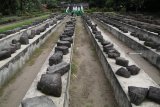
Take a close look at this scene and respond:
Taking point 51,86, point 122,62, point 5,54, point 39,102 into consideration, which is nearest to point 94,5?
point 5,54

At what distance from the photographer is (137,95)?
15.1 ft

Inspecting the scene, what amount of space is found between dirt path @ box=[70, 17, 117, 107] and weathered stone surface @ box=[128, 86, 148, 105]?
1.01 m

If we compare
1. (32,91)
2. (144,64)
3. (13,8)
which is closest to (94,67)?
(144,64)

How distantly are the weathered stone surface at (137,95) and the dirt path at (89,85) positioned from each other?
1.01m

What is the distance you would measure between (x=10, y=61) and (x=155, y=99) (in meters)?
4.64

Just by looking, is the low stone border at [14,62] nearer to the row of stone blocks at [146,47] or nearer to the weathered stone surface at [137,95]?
the weathered stone surface at [137,95]

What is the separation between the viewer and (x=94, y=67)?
873 centimetres

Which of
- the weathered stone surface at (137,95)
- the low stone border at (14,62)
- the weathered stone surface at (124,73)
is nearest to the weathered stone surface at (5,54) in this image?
the low stone border at (14,62)

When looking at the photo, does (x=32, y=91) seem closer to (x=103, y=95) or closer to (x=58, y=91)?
(x=58, y=91)

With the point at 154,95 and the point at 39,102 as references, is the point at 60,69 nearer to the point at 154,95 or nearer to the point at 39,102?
the point at 39,102

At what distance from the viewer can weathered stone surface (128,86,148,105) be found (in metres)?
4.61

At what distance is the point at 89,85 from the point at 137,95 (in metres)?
2.45

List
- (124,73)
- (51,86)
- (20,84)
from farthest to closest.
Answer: (20,84)
(124,73)
(51,86)

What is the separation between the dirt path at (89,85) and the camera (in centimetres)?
584
